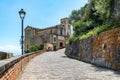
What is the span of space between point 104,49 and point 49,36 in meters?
48.6

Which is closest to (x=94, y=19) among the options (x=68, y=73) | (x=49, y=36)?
(x=68, y=73)

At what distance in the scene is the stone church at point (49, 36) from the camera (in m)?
62.1

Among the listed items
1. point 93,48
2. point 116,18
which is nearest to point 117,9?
point 116,18

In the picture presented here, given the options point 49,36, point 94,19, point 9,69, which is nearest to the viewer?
point 9,69

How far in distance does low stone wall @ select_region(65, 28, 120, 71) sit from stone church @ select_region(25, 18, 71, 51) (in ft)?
133

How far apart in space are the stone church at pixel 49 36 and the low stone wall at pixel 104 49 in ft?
133

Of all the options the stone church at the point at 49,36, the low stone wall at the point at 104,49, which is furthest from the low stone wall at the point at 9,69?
the stone church at the point at 49,36

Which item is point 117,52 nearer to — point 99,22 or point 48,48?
point 99,22

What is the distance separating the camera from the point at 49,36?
61719mm

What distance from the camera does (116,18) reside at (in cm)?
1348

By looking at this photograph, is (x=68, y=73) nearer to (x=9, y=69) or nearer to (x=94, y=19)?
(x=9, y=69)

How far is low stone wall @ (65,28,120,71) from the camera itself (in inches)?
460

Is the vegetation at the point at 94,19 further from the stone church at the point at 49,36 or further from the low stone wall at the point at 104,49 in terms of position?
the stone church at the point at 49,36

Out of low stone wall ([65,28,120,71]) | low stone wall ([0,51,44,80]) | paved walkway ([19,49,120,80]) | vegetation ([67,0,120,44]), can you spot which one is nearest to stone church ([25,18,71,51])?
vegetation ([67,0,120,44])
